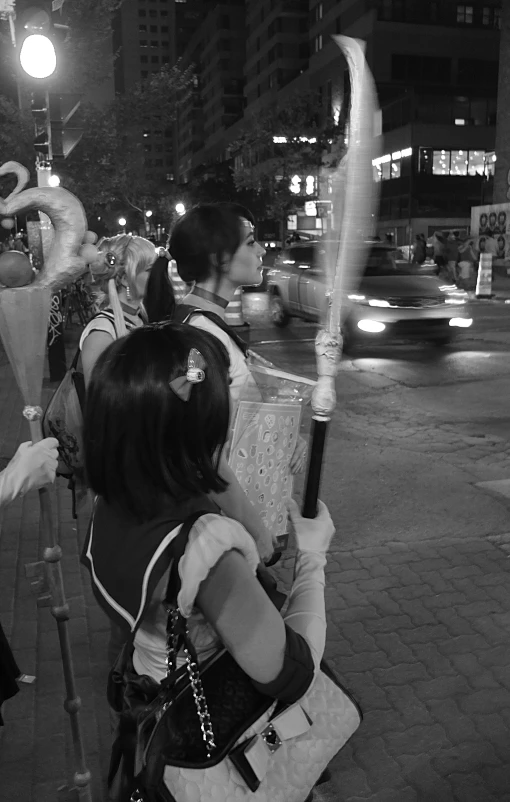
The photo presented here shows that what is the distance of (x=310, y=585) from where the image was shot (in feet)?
5.66

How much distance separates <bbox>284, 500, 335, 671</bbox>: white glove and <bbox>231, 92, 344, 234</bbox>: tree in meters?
40.4

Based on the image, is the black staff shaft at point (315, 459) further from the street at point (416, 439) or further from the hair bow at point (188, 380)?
the street at point (416, 439)

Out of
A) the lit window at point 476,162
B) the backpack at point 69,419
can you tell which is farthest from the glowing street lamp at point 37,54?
the lit window at point 476,162

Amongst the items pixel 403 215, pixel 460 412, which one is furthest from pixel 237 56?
pixel 460 412

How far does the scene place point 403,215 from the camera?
5606 cm

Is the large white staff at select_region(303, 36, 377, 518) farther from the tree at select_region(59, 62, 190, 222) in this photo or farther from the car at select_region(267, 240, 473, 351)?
the tree at select_region(59, 62, 190, 222)

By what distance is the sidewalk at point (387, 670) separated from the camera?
270 centimetres

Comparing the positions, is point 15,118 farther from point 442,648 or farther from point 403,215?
point 403,215

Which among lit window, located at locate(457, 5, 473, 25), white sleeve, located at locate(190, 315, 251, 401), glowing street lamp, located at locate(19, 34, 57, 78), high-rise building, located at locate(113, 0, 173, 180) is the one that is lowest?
white sleeve, located at locate(190, 315, 251, 401)

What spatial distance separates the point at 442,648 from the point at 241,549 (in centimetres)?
247

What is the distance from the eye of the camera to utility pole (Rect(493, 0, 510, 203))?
33.2m

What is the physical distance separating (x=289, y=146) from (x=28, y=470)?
44991mm

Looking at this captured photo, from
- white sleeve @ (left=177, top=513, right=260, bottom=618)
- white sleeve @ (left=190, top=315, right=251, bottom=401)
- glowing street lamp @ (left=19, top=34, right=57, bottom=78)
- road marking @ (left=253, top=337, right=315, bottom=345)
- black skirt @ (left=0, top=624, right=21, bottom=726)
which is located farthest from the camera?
road marking @ (left=253, top=337, right=315, bottom=345)

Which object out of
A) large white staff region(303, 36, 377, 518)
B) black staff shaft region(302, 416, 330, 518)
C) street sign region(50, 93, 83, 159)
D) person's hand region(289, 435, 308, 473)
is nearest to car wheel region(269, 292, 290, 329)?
street sign region(50, 93, 83, 159)
